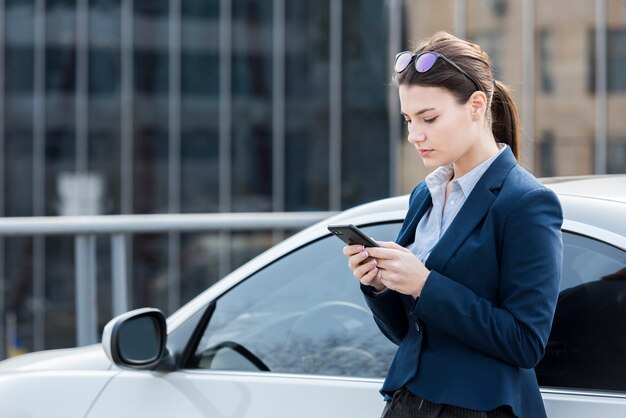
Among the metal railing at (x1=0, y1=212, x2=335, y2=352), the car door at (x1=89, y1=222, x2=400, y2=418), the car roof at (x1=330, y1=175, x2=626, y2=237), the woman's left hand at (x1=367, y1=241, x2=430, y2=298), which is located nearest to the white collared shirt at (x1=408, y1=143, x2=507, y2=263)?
the woman's left hand at (x1=367, y1=241, x2=430, y2=298)

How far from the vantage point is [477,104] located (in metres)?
2.13

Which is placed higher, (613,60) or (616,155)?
(613,60)

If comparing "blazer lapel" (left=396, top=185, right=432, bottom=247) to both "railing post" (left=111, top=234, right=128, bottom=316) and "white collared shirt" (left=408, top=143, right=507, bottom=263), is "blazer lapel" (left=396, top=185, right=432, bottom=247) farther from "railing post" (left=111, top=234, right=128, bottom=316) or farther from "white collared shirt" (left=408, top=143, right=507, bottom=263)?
"railing post" (left=111, top=234, right=128, bottom=316)

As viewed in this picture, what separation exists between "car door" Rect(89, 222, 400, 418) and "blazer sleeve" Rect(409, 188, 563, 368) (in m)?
0.76

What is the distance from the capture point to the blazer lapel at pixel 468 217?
6.79 ft

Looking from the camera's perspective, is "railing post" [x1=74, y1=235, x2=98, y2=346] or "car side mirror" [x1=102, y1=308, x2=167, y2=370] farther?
"railing post" [x1=74, y1=235, x2=98, y2=346]

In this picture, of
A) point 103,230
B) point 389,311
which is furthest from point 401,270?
point 103,230

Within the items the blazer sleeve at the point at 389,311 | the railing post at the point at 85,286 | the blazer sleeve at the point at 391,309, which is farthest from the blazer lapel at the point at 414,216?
the railing post at the point at 85,286

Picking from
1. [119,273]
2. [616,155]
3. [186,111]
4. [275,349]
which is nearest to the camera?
[275,349]

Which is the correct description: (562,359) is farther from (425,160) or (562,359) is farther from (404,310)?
(425,160)

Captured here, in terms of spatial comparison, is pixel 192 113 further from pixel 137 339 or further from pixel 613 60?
pixel 137 339

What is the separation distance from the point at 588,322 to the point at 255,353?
1044mm

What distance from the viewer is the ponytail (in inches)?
90.5

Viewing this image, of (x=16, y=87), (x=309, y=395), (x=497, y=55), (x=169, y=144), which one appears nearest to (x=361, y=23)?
(x=497, y=55)
